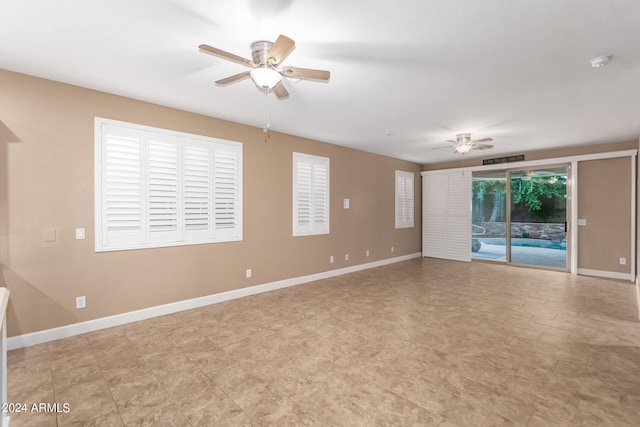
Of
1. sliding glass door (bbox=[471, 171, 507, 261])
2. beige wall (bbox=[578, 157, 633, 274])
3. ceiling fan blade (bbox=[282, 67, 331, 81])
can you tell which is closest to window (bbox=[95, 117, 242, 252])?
ceiling fan blade (bbox=[282, 67, 331, 81])

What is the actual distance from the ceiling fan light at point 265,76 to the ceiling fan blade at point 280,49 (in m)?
0.11

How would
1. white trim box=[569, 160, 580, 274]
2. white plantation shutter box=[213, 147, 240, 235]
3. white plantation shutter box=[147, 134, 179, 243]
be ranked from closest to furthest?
white plantation shutter box=[147, 134, 179, 243] < white plantation shutter box=[213, 147, 240, 235] < white trim box=[569, 160, 580, 274]

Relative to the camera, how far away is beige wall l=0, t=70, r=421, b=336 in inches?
114

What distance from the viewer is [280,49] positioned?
6.72 ft

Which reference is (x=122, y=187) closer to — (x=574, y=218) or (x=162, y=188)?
(x=162, y=188)

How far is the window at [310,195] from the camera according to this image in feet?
17.5

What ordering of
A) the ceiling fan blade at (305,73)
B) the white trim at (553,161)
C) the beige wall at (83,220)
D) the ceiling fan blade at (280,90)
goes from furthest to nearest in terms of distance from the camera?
the white trim at (553,161) < the beige wall at (83,220) < the ceiling fan blade at (280,90) < the ceiling fan blade at (305,73)

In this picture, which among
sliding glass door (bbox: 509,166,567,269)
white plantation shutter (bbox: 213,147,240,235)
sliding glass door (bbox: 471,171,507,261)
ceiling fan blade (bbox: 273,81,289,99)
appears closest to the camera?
ceiling fan blade (bbox: 273,81,289,99)

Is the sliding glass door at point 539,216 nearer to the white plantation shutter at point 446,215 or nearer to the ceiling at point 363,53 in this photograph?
the white plantation shutter at point 446,215

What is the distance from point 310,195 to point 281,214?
2.55ft

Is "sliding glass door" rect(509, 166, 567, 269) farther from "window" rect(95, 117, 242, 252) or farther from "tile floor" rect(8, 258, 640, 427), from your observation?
"window" rect(95, 117, 242, 252)

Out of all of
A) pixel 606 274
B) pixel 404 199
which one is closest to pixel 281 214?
pixel 404 199

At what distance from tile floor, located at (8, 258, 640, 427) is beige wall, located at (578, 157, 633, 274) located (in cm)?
184

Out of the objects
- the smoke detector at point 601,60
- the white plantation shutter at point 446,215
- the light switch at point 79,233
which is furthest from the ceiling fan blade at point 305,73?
the white plantation shutter at point 446,215
